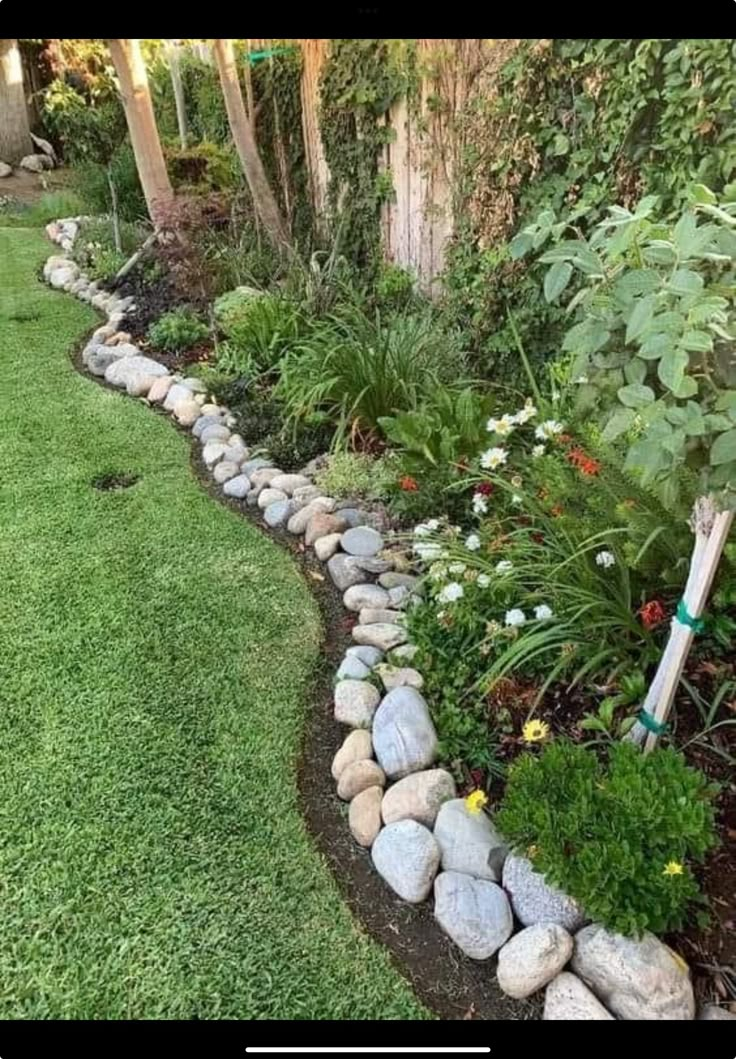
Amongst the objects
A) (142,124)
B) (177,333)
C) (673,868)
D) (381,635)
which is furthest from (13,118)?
(673,868)

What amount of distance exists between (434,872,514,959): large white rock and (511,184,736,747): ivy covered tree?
809mm

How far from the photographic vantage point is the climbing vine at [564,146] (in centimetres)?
219

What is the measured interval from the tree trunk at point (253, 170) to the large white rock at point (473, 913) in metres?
4.04

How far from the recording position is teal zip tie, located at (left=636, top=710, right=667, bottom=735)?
1.55 meters

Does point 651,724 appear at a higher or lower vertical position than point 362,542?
higher

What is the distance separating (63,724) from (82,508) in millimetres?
1109

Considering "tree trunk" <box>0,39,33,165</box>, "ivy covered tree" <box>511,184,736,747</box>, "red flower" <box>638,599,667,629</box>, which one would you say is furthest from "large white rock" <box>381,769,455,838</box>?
"tree trunk" <box>0,39,33,165</box>

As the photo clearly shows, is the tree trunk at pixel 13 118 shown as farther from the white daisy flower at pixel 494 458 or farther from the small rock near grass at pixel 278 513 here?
the white daisy flower at pixel 494 458

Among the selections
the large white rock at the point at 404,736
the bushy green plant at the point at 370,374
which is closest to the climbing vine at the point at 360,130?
the bushy green plant at the point at 370,374

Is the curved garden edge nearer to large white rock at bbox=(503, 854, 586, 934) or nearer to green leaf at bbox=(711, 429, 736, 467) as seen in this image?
large white rock at bbox=(503, 854, 586, 934)

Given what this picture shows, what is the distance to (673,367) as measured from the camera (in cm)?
100

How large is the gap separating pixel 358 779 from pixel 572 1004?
62 centimetres

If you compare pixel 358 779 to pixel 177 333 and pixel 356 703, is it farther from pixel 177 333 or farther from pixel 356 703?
pixel 177 333
